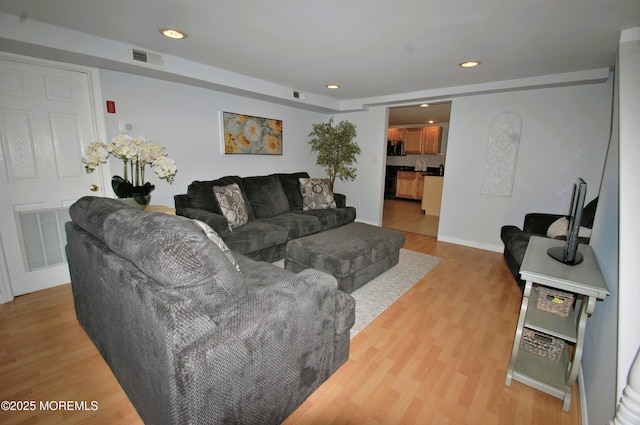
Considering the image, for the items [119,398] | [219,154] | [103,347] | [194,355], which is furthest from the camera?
[219,154]

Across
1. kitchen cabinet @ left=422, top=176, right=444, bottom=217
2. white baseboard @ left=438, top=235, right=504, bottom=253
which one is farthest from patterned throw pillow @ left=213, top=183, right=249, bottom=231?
kitchen cabinet @ left=422, top=176, right=444, bottom=217

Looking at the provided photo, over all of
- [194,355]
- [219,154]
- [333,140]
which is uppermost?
[333,140]

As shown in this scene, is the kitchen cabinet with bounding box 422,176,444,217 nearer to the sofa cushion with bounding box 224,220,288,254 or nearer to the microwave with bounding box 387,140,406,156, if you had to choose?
the microwave with bounding box 387,140,406,156

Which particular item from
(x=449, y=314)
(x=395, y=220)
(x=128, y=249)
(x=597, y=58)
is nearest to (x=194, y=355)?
(x=128, y=249)

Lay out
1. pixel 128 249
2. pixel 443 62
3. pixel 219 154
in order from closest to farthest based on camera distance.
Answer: pixel 128 249 → pixel 443 62 → pixel 219 154

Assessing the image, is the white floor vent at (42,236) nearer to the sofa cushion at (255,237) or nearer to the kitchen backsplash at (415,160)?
the sofa cushion at (255,237)

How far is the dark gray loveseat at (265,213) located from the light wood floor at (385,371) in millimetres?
1350

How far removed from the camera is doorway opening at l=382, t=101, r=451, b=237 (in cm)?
630

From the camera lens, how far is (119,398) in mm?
1493

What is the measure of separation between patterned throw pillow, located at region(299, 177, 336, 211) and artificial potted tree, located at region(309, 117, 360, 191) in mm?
557

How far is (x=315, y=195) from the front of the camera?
4.24 meters

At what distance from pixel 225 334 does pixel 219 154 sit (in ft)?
10.4

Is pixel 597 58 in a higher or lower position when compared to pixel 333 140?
higher

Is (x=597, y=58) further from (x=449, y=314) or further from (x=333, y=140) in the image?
(x=333, y=140)
